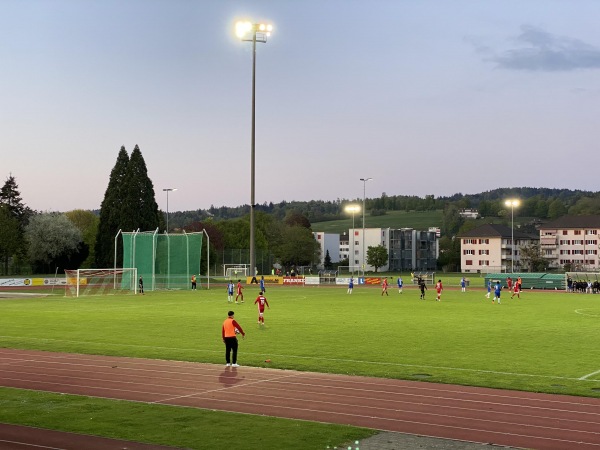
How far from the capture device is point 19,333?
32.2 metres

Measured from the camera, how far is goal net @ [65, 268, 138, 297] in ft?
220

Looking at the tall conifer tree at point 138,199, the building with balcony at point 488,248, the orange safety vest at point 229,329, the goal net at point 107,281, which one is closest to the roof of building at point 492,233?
the building with balcony at point 488,248

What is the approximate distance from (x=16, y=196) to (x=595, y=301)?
8875cm

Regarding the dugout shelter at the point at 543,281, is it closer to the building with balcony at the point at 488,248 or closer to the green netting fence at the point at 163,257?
the green netting fence at the point at 163,257

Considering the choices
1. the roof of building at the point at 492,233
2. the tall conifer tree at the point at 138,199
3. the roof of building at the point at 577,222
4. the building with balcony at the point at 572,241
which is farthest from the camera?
the roof of building at the point at 492,233

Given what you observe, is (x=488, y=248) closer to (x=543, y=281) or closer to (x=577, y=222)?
(x=577, y=222)

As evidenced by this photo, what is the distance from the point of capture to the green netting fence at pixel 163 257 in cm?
6956

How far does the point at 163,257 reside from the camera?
2825 inches

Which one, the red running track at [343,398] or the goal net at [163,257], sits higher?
the goal net at [163,257]

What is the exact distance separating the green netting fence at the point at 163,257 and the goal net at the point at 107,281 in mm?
1242

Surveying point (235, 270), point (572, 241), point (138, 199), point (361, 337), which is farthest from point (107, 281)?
point (572, 241)

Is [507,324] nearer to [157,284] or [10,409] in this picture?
[10,409]

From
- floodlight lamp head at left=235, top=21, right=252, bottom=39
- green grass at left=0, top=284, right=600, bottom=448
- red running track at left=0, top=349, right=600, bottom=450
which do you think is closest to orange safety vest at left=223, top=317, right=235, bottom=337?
red running track at left=0, top=349, right=600, bottom=450

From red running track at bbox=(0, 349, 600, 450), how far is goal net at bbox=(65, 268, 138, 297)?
147ft
